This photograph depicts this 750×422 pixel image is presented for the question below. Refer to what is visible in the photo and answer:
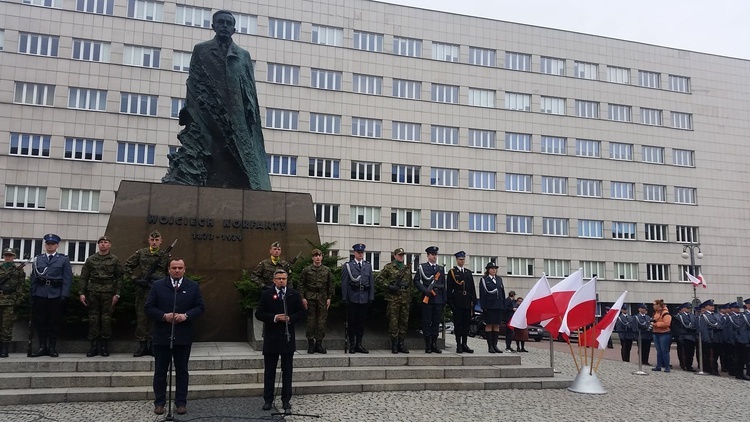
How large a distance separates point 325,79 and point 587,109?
66.4ft

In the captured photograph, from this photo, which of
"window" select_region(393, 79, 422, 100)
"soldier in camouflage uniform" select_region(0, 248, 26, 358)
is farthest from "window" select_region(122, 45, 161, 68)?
"soldier in camouflage uniform" select_region(0, 248, 26, 358)

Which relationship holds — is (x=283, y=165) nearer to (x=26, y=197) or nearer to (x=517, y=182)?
(x=26, y=197)

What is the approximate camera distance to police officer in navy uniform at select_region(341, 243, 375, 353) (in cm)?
1164

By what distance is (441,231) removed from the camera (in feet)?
137

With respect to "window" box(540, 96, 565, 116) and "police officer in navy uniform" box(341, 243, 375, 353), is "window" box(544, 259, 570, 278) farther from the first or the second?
"police officer in navy uniform" box(341, 243, 375, 353)

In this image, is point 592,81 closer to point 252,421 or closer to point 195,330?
point 195,330

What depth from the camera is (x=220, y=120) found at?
1377cm

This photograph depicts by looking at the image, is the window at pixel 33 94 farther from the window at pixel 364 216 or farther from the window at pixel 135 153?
the window at pixel 364 216

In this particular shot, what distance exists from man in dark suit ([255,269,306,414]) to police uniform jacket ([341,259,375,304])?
3110 millimetres

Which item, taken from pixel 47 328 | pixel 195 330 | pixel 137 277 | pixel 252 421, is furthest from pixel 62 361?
pixel 252 421

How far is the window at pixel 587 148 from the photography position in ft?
152

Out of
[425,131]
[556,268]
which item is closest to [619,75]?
[556,268]

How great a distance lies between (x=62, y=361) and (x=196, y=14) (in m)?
33.6

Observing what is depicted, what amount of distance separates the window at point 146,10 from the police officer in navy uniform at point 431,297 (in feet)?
105
